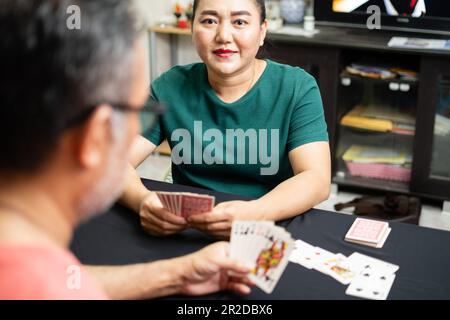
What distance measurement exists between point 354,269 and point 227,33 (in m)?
0.90

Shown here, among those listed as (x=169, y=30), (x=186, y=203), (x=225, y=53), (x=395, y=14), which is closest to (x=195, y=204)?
(x=186, y=203)

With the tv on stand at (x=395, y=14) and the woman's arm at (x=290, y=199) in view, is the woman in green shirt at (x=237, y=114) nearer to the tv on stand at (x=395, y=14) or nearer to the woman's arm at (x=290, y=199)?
the woman's arm at (x=290, y=199)

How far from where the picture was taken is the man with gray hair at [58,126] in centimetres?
86

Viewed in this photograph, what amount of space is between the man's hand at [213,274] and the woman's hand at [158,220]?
232 millimetres

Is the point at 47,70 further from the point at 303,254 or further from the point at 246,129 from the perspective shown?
the point at 246,129

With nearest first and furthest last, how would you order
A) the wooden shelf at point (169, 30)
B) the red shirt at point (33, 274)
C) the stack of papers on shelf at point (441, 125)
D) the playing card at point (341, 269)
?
1. the red shirt at point (33, 274)
2. the playing card at point (341, 269)
3. the stack of papers on shelf at point (441, 125)
4. the wooden shelf at point (169, 30)

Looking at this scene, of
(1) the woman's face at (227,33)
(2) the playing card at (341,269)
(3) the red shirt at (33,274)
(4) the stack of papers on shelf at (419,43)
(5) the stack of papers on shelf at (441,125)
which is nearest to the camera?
(3) the red shirt at (33,274)

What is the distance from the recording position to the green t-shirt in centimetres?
215

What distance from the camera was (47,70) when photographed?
865mm

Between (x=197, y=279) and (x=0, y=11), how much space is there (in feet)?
2.64

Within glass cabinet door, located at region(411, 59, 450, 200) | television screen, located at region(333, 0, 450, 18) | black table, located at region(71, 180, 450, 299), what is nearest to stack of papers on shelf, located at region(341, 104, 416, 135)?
glass cabinet door, located at region(411, 59, 450, 200)

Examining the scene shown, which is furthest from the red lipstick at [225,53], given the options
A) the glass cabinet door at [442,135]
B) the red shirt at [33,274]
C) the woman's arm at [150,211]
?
the glass cabinet door at [442,135]

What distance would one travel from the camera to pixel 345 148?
3857mm
